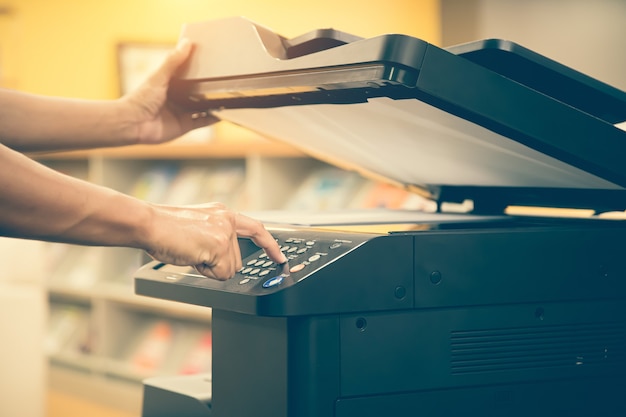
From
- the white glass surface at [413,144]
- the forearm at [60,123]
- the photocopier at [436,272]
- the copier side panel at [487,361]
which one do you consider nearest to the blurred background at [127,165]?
the forearm at [60,123]

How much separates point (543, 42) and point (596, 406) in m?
3.73

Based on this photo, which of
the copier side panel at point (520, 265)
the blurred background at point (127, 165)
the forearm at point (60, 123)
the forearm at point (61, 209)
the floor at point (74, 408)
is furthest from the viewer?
the floor at point (74, 408)

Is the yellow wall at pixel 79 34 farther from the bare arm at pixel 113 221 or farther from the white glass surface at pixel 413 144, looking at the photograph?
the bare arm at pixel 113 221

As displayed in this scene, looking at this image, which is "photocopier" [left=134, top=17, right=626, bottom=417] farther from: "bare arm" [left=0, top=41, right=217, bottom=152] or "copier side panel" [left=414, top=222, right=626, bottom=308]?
"bare arm" [left=0, top=41, right=217, bottom=152]

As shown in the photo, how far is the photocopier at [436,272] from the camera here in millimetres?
935

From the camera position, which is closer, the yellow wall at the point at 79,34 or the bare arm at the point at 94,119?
the bare arm at the point at 94,119

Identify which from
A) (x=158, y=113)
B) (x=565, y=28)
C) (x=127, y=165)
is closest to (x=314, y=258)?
(x=158, y=113)

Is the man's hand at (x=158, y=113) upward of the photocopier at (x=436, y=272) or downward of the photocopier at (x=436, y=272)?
upward

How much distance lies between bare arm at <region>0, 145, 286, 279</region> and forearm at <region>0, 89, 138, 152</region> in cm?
53

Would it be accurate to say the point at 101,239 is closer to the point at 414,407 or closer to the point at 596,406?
the point at 414,407

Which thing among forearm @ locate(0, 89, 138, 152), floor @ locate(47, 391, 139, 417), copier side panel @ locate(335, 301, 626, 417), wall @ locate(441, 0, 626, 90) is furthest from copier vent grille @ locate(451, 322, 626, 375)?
floor @ locate(47, 391, 139, 417)

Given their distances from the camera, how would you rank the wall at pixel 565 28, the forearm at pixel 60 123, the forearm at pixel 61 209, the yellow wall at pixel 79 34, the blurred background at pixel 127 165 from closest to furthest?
the forearm at pixel 61 209 < the forearm at pixel 60 123 < the blurred background at pixel 127 165 < the wall at pixel 565 28 < the yellow wall at pixel 79 34

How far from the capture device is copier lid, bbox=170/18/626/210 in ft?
2.98

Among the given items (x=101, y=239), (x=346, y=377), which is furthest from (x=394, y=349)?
(x=101, y=239)
